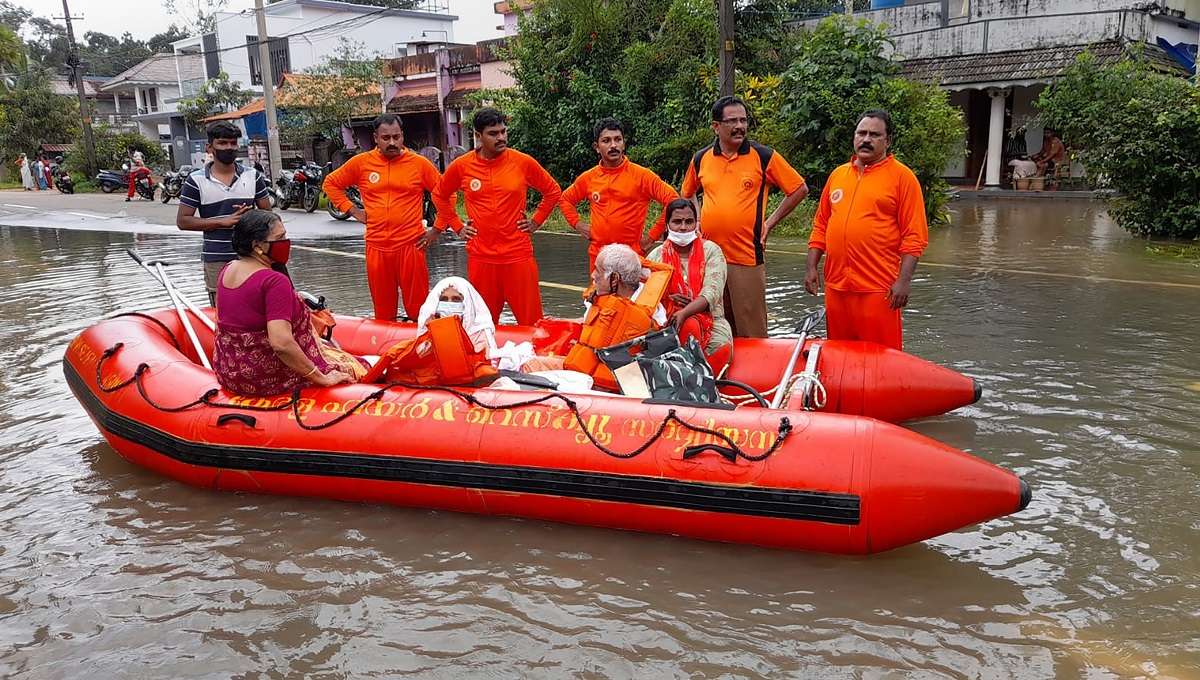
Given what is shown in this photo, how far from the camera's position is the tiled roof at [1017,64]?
15.9 m

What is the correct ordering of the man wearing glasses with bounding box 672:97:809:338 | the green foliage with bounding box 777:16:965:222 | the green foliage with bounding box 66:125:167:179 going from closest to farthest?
the man wearing glasses with bounding box 672:97:809:338 → the green foliage with bounding box 777:16:965:222 → the green foliage with bounding box 66:125:167:179

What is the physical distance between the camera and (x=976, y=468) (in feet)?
11.2

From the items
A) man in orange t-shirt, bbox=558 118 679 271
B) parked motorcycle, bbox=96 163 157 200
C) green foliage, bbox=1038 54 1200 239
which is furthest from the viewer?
parked motorcycle, bbox=96 163 157 200

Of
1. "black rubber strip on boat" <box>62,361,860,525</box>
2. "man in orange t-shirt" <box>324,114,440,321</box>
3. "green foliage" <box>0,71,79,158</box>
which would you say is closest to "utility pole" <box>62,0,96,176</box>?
"green foliage" <box>0,71,79,158</box>

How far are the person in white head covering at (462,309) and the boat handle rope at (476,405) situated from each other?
477 millimetres

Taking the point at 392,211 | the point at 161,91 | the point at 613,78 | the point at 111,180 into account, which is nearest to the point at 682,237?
the point at 392,211

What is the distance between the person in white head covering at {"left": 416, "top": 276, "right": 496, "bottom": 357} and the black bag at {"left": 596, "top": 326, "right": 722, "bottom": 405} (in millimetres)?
729

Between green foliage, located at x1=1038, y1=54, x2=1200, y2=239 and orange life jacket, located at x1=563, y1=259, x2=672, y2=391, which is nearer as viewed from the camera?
orange life jacket, located at x1=563, y1=259, x2=672, y2=391

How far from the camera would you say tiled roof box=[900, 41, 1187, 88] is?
52.1ft

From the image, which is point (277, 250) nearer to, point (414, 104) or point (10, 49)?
point (414, 104)

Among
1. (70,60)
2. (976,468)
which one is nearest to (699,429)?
(976,468)

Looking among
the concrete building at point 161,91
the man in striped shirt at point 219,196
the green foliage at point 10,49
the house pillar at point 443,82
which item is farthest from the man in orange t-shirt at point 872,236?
the green foliage at point 10,49

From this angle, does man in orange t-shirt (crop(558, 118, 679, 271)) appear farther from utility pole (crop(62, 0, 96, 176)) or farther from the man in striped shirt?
utility pole (crop(62, 0, 96, 176))

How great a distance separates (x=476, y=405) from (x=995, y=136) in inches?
678
